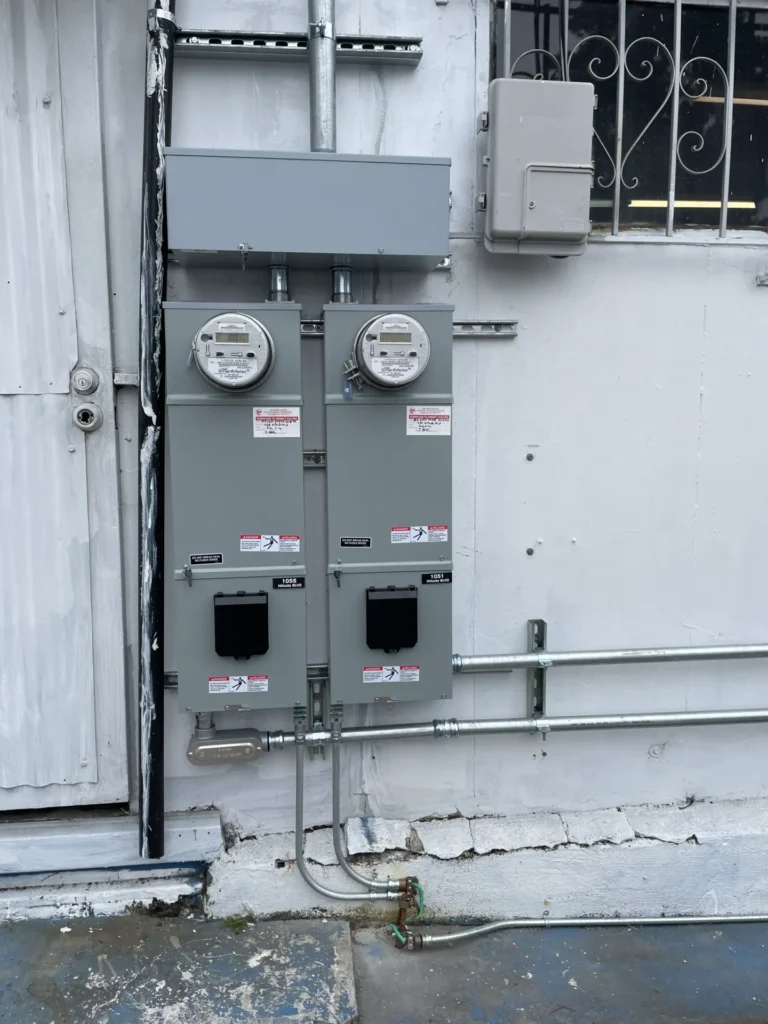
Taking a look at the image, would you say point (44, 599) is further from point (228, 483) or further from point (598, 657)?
point (598, 657)

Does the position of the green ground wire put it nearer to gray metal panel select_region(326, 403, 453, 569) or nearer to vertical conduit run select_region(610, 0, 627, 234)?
gray metal panel select_region(326, 403, 453, 569)

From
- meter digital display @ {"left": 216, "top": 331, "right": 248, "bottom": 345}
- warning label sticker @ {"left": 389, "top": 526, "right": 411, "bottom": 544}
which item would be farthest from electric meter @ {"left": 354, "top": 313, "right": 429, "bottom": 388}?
warning label sticker @ {"left": 389, "top": 526, "right": 411, "bottom": 544}

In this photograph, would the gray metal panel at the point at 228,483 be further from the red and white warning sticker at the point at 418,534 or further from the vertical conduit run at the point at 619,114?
the vertical conduit run at the point at 619,114

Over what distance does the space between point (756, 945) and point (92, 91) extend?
11.5 ft

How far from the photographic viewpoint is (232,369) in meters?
1.93

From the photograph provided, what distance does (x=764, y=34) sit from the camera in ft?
7.79

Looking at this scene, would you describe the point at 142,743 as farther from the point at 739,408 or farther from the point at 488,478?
the point at 739,408

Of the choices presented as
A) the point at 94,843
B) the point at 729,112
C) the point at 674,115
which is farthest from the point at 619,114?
the point at 94,843

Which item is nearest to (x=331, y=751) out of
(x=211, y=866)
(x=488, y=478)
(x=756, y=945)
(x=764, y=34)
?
(x=211, y=866)

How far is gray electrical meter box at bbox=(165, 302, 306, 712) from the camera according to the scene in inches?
77.5

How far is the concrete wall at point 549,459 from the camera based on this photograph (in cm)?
220

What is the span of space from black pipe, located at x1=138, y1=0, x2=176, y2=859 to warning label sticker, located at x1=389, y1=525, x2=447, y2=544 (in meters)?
0.74

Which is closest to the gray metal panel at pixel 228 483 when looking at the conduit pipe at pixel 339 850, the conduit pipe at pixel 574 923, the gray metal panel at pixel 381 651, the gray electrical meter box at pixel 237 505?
the gray electrical meter box at pixel 237 505

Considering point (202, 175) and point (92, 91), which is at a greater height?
point (92, 91)
